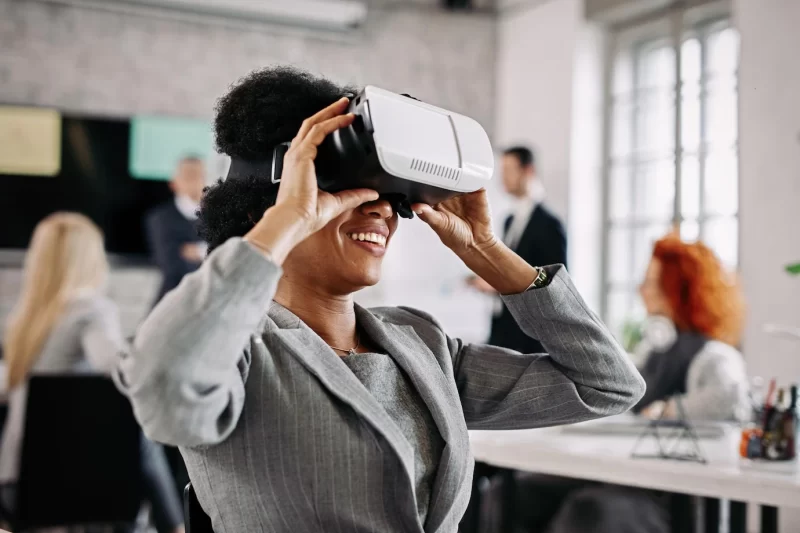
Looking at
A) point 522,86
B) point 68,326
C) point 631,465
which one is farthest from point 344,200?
point 522,86

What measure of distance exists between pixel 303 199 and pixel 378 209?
17 cm

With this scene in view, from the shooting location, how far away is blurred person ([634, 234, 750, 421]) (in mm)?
2553

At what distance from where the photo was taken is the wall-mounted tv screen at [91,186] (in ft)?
16.4

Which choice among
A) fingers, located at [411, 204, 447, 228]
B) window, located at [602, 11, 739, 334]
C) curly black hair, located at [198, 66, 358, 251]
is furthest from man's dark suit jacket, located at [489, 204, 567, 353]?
curly black hair, located at [198, 66, 358, 251]

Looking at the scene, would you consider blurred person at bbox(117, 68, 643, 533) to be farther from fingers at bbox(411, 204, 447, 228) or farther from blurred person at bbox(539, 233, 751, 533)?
blurred person at bbox(539, 233, 751, 533)

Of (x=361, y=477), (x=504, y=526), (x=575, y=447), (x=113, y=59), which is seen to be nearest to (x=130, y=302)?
(x=113, y=59)

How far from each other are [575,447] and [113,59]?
406 cm

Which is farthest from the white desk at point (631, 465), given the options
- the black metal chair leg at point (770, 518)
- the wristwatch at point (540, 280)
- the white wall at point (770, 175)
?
the white wall at point (770, 175)

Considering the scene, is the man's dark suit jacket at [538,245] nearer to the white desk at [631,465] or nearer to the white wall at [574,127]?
the white wall at [574,127]

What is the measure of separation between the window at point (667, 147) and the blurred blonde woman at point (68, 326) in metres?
2.74

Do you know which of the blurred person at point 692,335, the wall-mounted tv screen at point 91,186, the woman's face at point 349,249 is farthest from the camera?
the wall-mounted tv screen at point 91,186

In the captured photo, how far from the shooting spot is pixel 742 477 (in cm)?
179

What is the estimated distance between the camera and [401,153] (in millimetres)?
1034

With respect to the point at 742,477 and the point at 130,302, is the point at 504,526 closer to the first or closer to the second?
the point at 742,477
